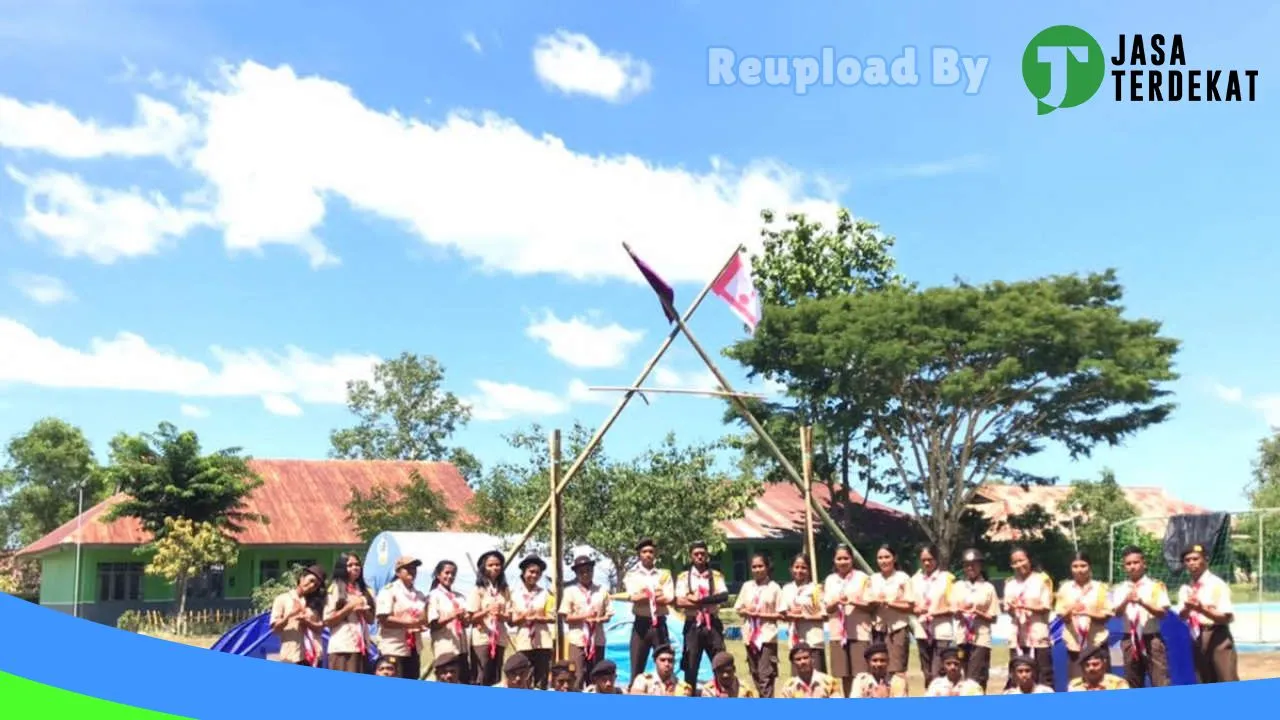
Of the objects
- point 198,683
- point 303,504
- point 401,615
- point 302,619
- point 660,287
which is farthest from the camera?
point 303,504

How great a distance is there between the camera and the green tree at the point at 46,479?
28625mm

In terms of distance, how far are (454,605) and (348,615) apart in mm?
911

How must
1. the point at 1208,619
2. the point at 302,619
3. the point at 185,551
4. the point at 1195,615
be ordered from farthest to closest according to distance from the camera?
the point at 185,551, the point at 1195,615, the point at 1208,619, the point at 302,619

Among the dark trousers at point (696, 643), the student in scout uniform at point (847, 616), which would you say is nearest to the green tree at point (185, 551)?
the dark trousers at point (696, 643)

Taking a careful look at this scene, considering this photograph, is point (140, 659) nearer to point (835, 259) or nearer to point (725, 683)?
point (725, 683)

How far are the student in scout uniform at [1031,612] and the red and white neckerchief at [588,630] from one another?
316cm

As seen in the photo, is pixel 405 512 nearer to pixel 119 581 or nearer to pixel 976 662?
pixel 119 581

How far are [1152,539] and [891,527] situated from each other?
9.64 meters

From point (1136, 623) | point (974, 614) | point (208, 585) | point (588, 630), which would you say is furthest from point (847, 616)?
point (208, 585)

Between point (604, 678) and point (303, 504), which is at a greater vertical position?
point (303, 504)

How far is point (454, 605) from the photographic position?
30.0ft

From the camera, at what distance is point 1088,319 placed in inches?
1128

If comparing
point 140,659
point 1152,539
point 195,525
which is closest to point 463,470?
point 195,525

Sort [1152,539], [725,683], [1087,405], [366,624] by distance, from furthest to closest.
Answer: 1. [1087,405]
2. [1152,539]
3. [366,624]
4. [725,683]
